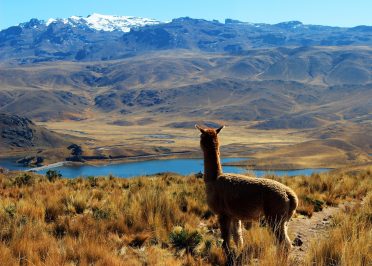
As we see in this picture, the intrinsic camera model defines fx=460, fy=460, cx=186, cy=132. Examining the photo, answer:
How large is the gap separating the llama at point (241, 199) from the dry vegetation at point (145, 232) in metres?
0.29

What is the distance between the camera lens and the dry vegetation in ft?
19.5

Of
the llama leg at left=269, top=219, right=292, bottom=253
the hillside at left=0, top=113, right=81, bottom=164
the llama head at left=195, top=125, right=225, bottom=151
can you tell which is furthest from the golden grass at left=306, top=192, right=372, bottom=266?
the hillside at left=0, top=113, right=81, bottom=164

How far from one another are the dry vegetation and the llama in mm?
293

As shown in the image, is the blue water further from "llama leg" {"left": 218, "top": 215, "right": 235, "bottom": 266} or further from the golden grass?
the golden grass

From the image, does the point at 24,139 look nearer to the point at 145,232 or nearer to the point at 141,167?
the point at 141,167

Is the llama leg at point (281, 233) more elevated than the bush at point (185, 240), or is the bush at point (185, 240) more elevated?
the llama leg at point (281, 233)

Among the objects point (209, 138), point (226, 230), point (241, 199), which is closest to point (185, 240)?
point (226, 230)

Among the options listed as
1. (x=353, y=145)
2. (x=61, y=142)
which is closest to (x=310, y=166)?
(x=353, y=145)

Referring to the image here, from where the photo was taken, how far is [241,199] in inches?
253

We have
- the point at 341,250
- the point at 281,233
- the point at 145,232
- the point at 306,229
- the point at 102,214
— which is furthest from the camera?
the point at 102,214

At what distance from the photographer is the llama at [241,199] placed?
20.2 ft

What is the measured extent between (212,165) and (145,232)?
1.99 m

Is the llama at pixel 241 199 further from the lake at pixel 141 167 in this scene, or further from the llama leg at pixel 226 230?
the lake at pixel 141 167

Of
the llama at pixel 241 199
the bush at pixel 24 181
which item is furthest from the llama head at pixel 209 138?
the bush at pixel 24 181
